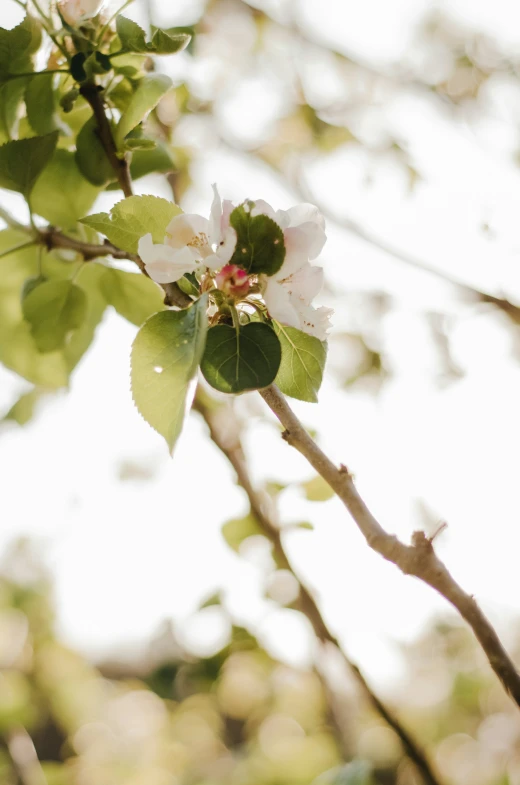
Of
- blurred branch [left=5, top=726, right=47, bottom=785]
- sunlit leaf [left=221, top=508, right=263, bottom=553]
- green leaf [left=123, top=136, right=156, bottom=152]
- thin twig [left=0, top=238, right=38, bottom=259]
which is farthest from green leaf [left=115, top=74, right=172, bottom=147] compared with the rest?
blurred branch [left=5, top=726, right=47, bottom=785]

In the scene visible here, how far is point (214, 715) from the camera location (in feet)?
4.32

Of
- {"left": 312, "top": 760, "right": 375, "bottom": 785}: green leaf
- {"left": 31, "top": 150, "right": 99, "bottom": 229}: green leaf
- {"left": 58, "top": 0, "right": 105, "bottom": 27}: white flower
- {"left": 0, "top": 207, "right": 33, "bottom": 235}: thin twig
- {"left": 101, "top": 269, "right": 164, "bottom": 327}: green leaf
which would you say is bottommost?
{"left": 312, "top": 760, "right": 375, "bottom": 785}: green leaf

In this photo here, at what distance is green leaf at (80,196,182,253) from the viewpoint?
33 centimetres

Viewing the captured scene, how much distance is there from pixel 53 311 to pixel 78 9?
20 centimetres

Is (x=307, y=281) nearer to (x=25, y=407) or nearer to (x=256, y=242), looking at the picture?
(x=256, y=242)

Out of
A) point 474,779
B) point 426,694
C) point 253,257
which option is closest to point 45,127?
point 253,257

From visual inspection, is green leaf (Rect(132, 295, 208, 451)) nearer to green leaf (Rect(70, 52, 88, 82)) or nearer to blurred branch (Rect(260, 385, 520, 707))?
blurred branch (Rect(260, 385, 520, 707))

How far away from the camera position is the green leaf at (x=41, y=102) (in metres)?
0.42

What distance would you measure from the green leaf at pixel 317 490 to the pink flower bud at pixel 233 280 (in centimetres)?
30

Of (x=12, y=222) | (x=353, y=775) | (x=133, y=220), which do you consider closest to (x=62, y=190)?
(x=12, y=222)

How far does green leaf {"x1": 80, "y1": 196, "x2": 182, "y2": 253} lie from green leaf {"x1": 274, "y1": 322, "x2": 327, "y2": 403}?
86mm

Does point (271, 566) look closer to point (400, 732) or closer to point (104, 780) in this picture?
point (400, 732)

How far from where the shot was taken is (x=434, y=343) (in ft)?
4.16

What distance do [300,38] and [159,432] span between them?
128cm
